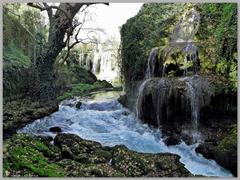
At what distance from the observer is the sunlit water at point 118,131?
5.46 metres

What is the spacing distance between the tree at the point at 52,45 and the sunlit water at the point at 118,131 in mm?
436

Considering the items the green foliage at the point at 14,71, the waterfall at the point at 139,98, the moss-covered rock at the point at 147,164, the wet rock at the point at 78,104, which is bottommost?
the moss-covered rock at the point at 147,164

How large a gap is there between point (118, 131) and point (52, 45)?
2.06 m

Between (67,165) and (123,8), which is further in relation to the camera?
(123,8)

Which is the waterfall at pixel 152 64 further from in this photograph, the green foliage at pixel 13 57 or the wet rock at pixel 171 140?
the green foliage at pixel 13 57

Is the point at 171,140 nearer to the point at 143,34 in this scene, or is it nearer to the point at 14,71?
the point at 14,71

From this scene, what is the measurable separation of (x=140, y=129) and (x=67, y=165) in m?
1.75

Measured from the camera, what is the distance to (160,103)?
22.2ft

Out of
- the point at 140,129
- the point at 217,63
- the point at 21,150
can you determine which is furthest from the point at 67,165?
the point at 217,63

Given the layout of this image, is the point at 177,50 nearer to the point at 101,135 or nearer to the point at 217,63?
the point at 217,63

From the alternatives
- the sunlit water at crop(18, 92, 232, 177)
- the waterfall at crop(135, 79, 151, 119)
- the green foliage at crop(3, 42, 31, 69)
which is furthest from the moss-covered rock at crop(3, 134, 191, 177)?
the waterfall at crop(135, 79, 151, 119)

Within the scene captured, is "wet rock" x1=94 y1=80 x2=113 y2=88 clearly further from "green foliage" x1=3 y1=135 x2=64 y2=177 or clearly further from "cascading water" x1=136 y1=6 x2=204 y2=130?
"green foliage" x1=3 y1=135 x2=64 y2=177

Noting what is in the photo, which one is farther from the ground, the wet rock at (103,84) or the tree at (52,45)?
the tree at (52,45)

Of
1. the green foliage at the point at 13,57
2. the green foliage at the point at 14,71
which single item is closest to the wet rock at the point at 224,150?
the green foliage at the point at 14,71
